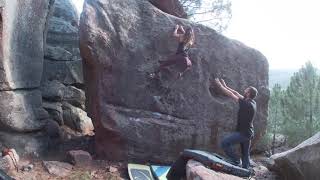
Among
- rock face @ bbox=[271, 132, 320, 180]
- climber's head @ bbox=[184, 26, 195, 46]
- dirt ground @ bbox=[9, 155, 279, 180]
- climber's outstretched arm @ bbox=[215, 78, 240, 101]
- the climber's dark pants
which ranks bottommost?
dirt ground @ bbox=[9, 155, 279, 180]

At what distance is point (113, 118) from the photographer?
35.1ft

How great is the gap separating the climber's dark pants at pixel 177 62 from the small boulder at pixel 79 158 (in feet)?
9.29

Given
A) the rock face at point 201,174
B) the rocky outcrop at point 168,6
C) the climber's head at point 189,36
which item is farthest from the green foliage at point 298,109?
the rock face at point 201,174

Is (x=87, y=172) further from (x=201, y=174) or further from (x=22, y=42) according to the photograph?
(x=201, y=174)

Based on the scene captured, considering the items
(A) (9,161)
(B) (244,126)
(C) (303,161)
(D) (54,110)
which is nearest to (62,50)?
(D) (54,110)

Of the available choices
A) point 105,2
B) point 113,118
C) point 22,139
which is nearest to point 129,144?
point 113,118

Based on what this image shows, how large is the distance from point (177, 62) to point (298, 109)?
6991mm

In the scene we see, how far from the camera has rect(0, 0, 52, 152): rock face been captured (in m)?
10.6

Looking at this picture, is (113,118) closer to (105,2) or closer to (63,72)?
(105,2)

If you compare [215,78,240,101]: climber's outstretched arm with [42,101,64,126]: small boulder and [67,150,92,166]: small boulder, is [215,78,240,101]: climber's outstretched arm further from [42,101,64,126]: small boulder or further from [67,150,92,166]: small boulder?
[42,101,64,126]: small boulder

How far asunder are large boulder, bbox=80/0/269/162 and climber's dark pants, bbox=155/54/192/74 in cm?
16

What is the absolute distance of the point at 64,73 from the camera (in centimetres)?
1518

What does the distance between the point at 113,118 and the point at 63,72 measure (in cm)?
521

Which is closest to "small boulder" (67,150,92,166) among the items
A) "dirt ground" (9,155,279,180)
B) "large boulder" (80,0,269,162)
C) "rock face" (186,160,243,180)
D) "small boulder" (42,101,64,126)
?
"dirt ground" (9,155,279,180)
